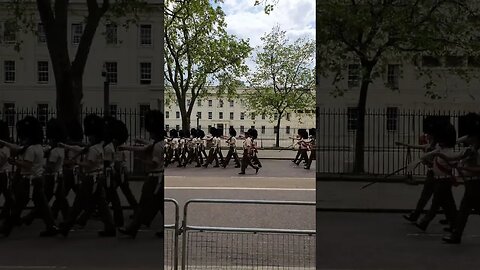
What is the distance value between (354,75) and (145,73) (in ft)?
4.13

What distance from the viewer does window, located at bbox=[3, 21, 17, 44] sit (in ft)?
10.4

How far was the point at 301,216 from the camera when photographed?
26.9 feet

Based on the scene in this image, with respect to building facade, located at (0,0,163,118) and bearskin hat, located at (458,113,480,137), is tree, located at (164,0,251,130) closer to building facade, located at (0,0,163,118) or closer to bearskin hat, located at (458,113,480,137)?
building facade, located at (0,0,163,118)

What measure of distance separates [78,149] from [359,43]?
1.83 metres

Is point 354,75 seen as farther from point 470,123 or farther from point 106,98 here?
point 106,98

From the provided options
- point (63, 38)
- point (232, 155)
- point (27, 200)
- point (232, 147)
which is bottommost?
point (232, 155)

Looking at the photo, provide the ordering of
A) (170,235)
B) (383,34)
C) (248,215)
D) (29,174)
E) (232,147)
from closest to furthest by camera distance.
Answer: (383,34)
(29,174)
(170,235)
(248,215)
(232,147)

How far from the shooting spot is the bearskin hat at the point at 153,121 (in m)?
3.09

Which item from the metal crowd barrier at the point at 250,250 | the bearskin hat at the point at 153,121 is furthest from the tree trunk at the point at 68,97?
the metal crowd barrier at the point at 250,250

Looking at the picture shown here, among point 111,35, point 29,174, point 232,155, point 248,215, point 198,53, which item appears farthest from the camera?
point 232,155

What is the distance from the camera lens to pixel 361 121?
3.12 m

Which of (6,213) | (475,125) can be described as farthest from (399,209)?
(6,213)

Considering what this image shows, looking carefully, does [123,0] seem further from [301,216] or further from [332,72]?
[301,216]

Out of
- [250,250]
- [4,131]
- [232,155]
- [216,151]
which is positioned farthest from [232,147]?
[4,131]
